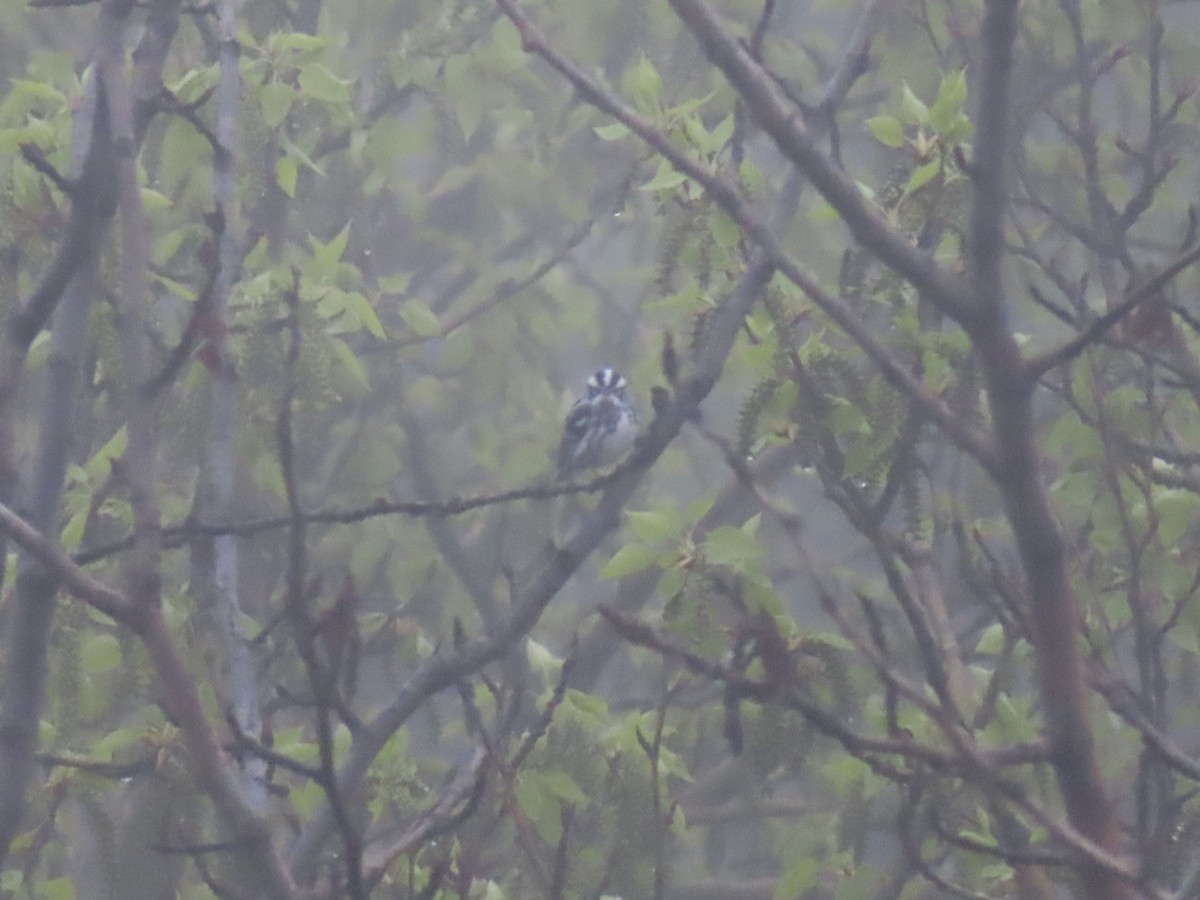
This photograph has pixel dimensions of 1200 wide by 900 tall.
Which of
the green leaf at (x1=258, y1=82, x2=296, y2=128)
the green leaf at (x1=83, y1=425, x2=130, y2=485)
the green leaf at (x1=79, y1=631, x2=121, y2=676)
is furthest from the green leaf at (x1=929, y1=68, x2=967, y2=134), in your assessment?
the green leaf at (x1=79, y1=631, x2=121, y2=676)

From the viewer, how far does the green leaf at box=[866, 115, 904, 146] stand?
2.72 meters

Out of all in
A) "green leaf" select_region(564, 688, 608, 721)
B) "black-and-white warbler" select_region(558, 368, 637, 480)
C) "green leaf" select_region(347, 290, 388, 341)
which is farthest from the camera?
"black-and-white warbler" select_region(558, 368, 637, 480)

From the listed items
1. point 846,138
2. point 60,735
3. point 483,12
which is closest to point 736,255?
point 60,735

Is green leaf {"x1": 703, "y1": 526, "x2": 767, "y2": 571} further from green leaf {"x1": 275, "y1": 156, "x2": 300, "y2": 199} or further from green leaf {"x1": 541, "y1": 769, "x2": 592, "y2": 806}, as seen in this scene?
green leaf {"x1": 275, "y1": 156, "x2": 300, "y2": 199}

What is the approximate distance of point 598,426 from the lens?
17.3 feet

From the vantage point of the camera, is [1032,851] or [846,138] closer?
[1032,851]

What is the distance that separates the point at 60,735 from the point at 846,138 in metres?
4.19

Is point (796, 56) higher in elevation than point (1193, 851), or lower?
higher

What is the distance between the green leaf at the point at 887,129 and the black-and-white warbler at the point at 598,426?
7.25 ft

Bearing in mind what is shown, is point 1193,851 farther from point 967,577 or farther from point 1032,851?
point 1032,851

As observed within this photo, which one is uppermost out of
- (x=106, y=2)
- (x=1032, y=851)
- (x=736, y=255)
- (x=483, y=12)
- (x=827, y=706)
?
(x=483, y=12)

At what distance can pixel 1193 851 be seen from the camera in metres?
2.60

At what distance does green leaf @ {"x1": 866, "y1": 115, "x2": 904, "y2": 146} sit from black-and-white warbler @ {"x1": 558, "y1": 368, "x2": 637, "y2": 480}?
87.0 inches

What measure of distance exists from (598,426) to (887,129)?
2.60m
